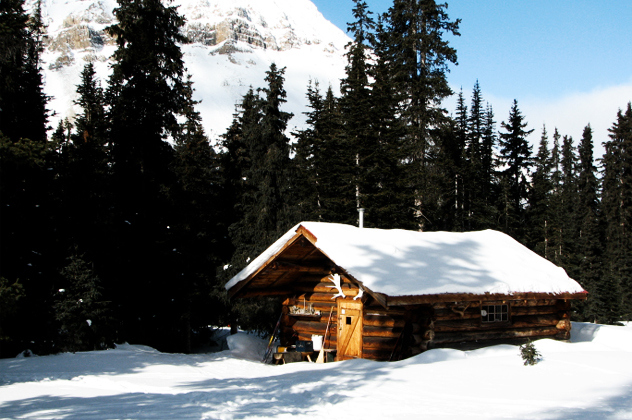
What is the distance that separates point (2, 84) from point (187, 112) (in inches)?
483

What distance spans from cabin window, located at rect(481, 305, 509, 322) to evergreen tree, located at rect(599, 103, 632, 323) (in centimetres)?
3807

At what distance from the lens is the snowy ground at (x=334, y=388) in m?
8.20

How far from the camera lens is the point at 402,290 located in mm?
13148

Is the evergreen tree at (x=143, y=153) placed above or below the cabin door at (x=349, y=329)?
above

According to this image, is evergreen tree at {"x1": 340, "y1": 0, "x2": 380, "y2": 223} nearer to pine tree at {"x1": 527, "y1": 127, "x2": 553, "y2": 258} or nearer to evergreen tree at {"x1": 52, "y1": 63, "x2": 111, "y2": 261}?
evergreen tree at {"x1": 52, "y1": 63, "x2": 111, "y2": 261}

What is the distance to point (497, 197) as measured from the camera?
48344mm

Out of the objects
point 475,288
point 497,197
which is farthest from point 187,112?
point 497,197

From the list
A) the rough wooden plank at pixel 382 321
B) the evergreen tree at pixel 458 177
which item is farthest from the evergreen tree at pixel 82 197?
the evergreen tree at pixel 458 177

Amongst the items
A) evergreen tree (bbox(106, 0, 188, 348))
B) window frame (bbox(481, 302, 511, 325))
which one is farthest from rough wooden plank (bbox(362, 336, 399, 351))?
evergreen tree (bbox(106, 0, 188, 348))

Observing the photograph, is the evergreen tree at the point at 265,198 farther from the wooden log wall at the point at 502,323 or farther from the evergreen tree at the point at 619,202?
the evergreen tree at the point at 619,202

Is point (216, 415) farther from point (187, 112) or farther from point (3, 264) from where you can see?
point (187, 112)

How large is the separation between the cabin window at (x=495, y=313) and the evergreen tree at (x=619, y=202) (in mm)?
38072

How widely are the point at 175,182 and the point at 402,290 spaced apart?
17464 millimetres

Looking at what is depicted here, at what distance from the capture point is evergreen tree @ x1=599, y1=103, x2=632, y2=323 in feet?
168
